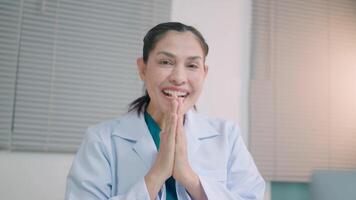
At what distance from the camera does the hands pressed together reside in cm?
95

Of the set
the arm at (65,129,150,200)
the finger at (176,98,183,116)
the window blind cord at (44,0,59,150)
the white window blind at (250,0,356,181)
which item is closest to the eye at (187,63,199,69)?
the finger at (176,98,183,116)

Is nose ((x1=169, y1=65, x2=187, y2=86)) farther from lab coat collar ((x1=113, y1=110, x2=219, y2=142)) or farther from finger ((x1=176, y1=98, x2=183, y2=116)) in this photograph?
lab coat collar ((x1=113, y1=110, x2=219, y2=142))

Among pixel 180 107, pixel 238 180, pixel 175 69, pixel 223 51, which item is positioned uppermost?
pixel 223 51

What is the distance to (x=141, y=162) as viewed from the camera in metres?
1.06

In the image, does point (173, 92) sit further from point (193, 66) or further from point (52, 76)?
point (52, 76)

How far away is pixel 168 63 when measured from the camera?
1063 mm

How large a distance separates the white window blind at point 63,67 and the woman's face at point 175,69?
2.38ft

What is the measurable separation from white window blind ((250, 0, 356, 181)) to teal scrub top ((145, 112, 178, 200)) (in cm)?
101

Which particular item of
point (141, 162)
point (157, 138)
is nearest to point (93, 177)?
point (141, 162)

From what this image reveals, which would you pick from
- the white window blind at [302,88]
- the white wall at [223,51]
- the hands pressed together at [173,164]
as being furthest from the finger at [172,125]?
the white window blind at [302,88]

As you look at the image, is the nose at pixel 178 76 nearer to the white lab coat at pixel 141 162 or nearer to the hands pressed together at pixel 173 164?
the hands pressed together at pixel 173 164

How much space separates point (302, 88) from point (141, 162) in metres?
1.48

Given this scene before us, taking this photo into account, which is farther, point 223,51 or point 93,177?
point 223,51

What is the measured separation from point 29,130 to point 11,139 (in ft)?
0.29
